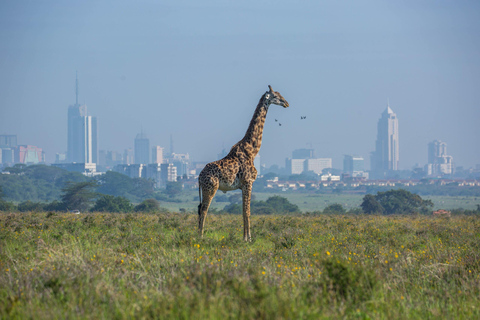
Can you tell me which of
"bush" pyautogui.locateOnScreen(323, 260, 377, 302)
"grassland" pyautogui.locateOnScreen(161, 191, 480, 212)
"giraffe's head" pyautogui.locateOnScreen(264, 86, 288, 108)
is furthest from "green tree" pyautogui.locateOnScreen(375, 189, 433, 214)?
"bush" pyautogui.locateOnScreen(323, 260, 377, 302)

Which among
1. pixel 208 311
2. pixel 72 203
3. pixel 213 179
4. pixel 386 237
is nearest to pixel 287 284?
pixel 208 311

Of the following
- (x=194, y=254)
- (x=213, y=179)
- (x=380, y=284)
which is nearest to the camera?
(x=380, y=284)

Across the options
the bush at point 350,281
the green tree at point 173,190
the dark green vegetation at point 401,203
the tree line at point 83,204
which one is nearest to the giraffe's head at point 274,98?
the bush at point 350,281

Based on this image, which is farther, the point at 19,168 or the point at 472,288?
the point at 19,168

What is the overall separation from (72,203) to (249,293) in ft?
240

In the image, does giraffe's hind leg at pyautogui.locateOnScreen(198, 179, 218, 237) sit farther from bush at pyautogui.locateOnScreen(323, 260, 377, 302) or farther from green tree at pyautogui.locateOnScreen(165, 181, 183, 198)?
green tree at pyautogui.locateOnScreen(165, 181, 183, 198)

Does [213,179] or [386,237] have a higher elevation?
[213,179]

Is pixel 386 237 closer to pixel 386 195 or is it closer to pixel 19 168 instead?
pixel 386 195

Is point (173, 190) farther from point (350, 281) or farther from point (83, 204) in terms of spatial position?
point (350, 281)

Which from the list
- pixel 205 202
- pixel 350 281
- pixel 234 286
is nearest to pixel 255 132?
pixel 205 202

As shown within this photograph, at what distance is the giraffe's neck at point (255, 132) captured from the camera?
633 inches

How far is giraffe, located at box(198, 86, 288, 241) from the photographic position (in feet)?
49.5

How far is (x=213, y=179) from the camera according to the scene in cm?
1499

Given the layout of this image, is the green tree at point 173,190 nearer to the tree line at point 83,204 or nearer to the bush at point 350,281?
the tree line at point 83,204
